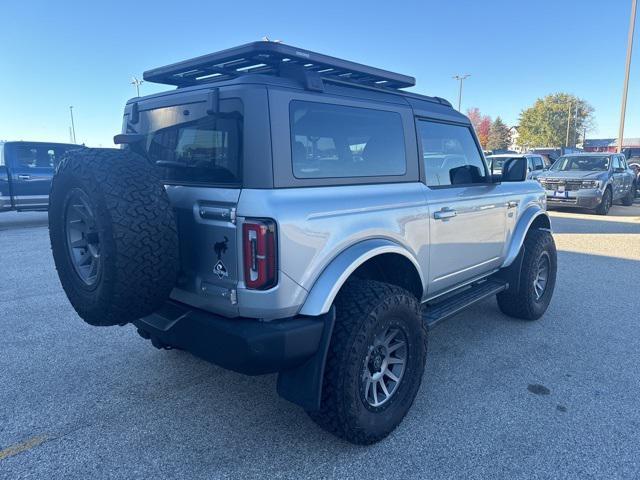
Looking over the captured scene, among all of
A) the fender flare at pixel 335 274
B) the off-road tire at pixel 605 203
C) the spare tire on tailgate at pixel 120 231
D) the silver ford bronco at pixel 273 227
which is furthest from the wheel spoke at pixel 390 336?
the off-road tire at pixel 605 203

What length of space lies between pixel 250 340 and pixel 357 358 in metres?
0.61

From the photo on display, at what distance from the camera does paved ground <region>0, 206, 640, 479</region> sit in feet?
7.99

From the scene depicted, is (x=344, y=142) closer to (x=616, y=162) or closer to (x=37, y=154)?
(x=37, y=154)

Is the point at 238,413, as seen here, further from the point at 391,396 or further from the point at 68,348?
the point at 68,348

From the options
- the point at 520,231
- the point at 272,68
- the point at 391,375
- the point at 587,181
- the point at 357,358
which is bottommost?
the point at 391,375

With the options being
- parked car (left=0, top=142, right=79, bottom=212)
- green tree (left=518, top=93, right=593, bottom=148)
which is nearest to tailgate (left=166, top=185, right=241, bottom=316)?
parked car (left=0, top=142, right=79, bottom=212)

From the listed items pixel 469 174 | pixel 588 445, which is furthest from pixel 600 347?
pixel 469 174

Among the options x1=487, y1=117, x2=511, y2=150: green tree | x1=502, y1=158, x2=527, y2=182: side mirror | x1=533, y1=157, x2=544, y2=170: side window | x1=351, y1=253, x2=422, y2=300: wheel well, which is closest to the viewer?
x1=351, y1=253, x2=422, y2=300: wheel well

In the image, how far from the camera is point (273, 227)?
2170 millimetres

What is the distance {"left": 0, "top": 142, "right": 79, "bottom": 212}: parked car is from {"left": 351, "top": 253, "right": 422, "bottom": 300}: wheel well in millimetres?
9813

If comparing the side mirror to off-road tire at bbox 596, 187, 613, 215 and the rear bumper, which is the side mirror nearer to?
the rear bumper

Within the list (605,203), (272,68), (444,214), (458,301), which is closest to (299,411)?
(458,301)

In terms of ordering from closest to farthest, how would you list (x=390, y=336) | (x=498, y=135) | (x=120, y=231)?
1. (x=120, y=231)
2. (x=390, y=336)
3. (x=498, y=135)

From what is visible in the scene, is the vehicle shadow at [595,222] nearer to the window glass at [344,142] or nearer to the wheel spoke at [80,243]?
the window glass at [344,142]
